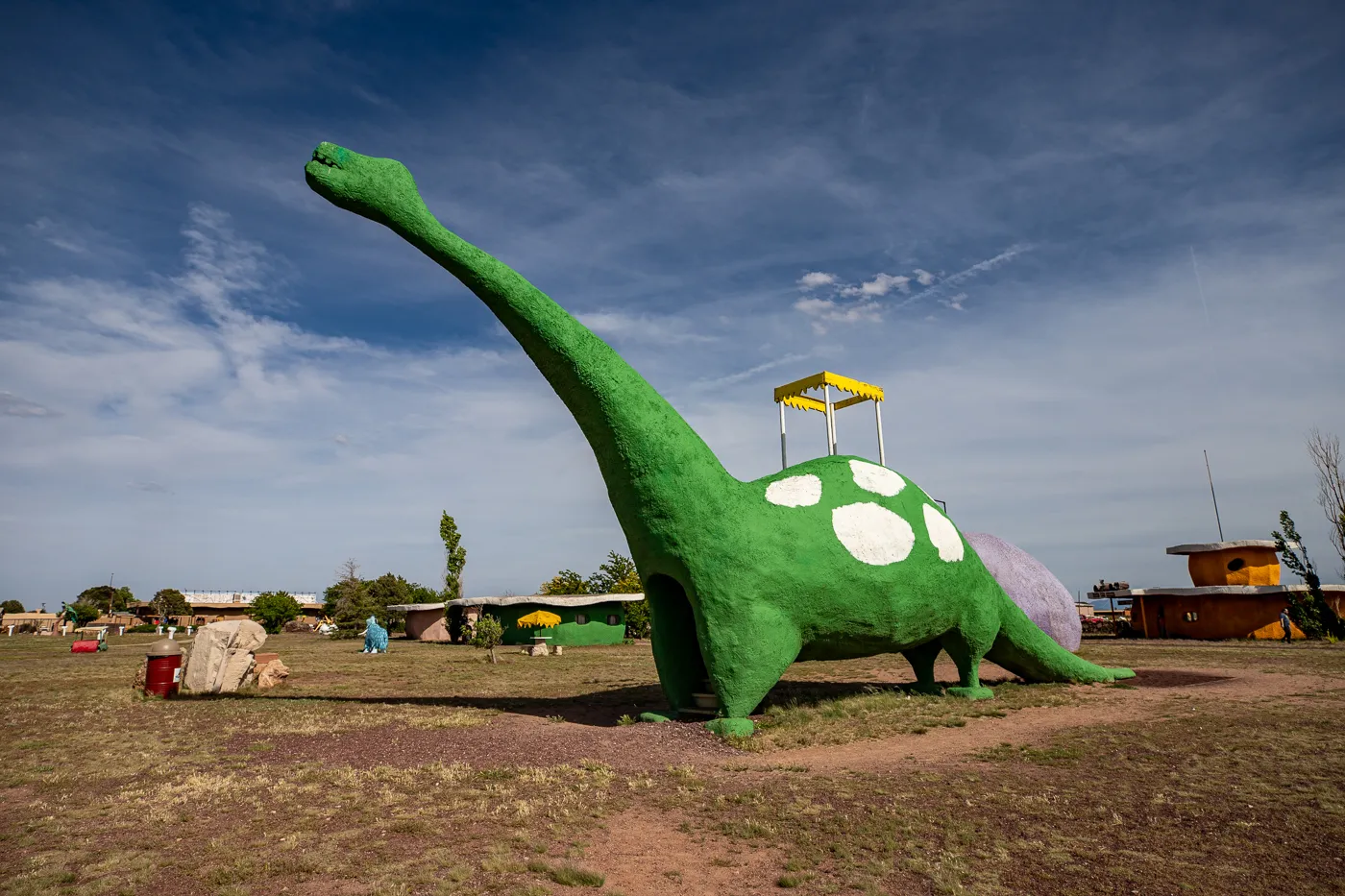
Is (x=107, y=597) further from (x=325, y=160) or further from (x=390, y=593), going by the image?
(x=325, y=160)

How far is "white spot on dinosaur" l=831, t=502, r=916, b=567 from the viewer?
914 centimetres

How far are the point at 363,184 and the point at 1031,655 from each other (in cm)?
1089

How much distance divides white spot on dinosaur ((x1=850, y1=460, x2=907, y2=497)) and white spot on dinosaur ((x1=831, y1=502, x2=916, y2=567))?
32cm

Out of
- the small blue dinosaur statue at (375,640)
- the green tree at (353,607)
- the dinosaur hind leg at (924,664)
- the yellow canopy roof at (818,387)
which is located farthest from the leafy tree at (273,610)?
the dinosaur hind leg at (924,664)

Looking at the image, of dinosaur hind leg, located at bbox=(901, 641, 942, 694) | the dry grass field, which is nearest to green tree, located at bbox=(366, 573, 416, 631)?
the dry grass field

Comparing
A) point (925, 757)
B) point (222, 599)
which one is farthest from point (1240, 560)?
point (222, 599)

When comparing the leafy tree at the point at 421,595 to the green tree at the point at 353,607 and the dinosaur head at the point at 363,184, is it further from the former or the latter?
the dinosaur head at the point at 363,184

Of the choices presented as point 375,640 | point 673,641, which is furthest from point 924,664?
point 375,640

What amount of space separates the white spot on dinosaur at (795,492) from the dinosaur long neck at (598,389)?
93 cm

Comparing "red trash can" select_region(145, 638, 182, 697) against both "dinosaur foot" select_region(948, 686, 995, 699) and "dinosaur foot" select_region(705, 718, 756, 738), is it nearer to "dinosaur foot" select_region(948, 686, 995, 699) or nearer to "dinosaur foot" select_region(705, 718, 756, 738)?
"dinosaur foot" select_region(705, 718, 756, 738)

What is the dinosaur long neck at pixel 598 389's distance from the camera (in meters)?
8.28

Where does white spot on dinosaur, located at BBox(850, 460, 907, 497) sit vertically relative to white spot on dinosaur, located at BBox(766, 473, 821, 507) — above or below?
above

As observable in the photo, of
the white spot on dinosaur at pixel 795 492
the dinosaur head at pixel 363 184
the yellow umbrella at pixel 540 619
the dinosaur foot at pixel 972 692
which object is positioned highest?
the dinosaur head at pixel 363 184

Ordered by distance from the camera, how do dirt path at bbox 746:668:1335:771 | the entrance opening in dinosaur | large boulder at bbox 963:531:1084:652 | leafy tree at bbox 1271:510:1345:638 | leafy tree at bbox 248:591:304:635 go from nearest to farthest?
dirt path at bbox 746:668:1335:771
the entrance opening in dinosaur
large boulder at bbox 963:531:1084:652
leafy tree at bbox 1271:510:1345:638
leafy tree at bbox 248:591:304:635
